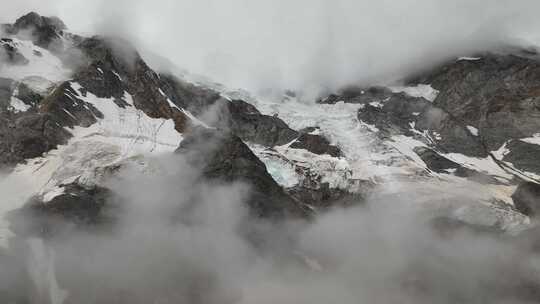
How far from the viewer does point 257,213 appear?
10525cm

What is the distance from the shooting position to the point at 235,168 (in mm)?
106125

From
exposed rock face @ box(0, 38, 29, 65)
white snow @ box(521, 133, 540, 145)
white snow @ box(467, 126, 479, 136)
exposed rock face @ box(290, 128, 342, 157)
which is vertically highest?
white snow @ box(467, 126, 479, 136)

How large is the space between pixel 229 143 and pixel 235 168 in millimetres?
6383

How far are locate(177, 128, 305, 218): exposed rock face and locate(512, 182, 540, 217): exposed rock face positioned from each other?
5143 cm

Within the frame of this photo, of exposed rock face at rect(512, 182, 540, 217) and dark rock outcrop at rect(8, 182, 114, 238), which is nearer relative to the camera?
dark rock outcrop at rect(8, 182, 114, 238)

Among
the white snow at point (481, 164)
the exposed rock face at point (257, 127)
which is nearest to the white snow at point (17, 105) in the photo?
the exposed rock face at point (257, 127)

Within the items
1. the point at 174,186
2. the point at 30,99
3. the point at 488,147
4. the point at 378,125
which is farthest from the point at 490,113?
the point at 30,99

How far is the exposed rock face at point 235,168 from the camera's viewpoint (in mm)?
104688

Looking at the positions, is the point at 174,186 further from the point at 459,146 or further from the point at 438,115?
the point at 438,115

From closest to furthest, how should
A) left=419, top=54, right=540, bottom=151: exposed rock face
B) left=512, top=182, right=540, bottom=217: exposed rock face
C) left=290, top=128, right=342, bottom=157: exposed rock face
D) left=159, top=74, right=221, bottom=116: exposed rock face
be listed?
left=512, top=182, right=540, bottom=217: exposed rock face, left=290, top=128, right=342, bottom=157: exposed rock face, left=159, top=74, right=221, bottom=116: exposed rock face, left=419, top=54, right=540, bottom=151: exposed rock face

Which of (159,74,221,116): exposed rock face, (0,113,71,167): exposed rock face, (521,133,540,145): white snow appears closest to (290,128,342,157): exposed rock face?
(159,74,221,116): exposed rock face

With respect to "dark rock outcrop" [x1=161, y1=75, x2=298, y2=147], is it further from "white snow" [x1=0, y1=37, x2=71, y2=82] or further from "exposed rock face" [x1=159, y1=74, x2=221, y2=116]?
"white snow" [x1=0, y1=37, x2=71, y2=82]

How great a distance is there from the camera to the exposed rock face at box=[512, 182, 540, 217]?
120m

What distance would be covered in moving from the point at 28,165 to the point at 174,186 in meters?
24.4
